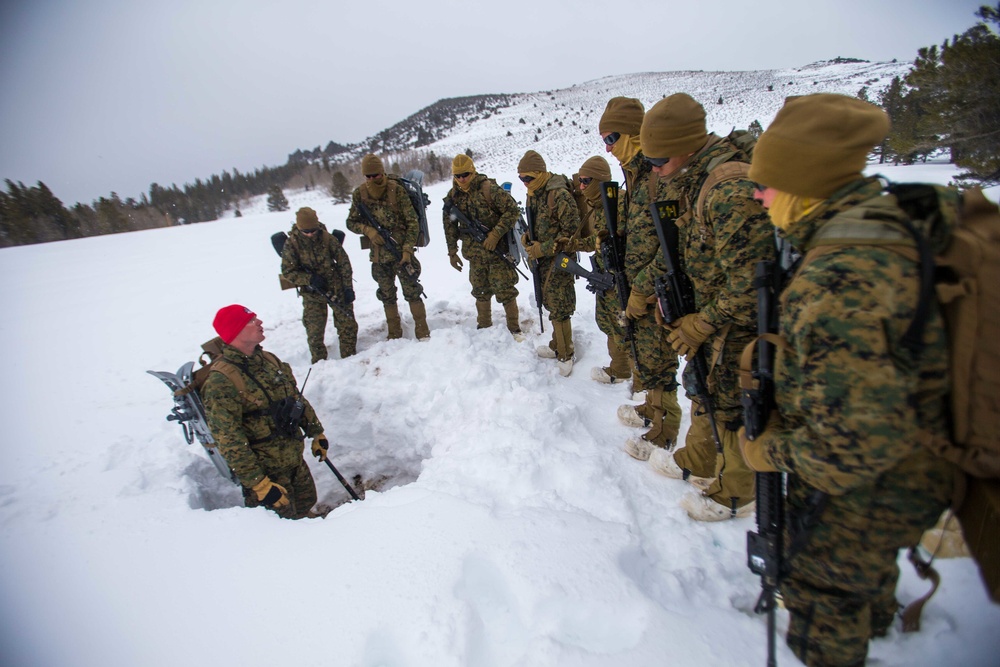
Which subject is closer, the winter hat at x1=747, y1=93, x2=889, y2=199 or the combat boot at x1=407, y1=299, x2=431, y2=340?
the winter hat at x1=747, y1=93, x2=889, y2=199

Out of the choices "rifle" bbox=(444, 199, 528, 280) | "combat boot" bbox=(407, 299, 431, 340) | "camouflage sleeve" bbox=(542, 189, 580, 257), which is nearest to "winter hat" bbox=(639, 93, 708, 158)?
"camouflage sleeve" bbox=(542, 189, 580, 257)

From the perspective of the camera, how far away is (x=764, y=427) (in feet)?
5.28

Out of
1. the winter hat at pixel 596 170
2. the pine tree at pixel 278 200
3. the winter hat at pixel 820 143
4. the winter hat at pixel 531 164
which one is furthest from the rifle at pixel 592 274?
the pine tree at pixel 278 200

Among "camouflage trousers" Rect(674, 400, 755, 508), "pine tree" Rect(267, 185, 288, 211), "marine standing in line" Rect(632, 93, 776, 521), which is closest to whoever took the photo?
"marine standing in line" Rect(632, 93, 776, 521)

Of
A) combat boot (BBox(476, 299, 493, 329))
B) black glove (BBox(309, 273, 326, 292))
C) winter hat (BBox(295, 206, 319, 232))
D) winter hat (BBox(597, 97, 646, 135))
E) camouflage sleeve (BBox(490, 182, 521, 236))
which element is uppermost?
winter hat (BBox(597, 97, 646, 135))

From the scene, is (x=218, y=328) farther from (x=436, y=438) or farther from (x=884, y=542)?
(x=884, y=542)

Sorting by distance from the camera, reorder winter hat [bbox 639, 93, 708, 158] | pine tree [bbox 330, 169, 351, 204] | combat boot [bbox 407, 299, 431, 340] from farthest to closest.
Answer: pine tree [bbox 330, 169, 351, 204] → combat boot [bbox 407, 299, 431, 340] → winter hat [bbox 639, 93, 708, 158]

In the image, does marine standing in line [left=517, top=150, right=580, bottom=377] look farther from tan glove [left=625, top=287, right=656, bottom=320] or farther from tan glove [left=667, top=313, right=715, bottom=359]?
tan glove [left=667, top=313, right=715, bottom=359]

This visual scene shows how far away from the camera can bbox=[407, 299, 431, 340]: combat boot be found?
5277 mm

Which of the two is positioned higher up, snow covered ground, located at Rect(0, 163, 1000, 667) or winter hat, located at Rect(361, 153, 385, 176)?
winter hat, located at Rect(361, 153, 385, 176)

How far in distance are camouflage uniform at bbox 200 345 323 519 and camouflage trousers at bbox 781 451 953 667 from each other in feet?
10.2

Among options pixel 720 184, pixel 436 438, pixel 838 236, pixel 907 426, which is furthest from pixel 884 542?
pixel 436 438

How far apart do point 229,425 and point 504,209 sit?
10.9 feet

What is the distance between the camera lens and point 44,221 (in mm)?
21391
